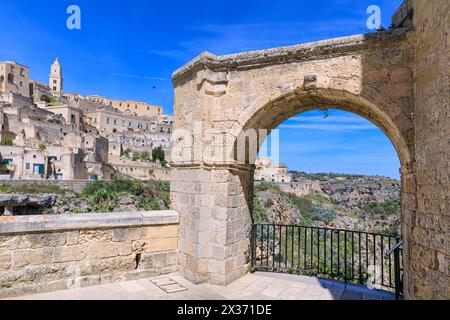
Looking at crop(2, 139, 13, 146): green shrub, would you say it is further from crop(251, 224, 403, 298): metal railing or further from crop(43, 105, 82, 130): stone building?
crop(251, 224, 403, 298): metal railing

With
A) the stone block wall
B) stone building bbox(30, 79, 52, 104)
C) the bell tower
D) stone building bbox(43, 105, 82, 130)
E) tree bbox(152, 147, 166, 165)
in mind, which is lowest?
the stone block wall

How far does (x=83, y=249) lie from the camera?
14.7ft

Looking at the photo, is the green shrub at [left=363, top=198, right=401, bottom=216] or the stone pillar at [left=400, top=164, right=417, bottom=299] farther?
the green shrub at [left=363, top=198, right=401, bottom=216]

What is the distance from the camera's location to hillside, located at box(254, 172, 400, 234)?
80.3 ft

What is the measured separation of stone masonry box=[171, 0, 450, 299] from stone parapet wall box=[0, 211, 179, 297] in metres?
0.44

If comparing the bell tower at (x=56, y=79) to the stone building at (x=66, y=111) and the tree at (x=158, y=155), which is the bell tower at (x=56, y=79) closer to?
the stone building at (x=66, y=111)

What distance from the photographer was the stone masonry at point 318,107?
3.06m

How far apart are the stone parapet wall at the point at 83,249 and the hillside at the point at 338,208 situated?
15.6 meters

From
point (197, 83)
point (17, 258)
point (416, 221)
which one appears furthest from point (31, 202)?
point (416, 221)

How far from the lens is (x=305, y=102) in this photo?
16.1 feet

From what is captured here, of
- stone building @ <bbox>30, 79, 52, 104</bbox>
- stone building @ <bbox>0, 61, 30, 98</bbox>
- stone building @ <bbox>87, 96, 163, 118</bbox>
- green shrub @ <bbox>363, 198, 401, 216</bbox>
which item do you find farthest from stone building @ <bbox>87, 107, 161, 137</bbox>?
green shrub @ <bbox>363, 198, 401, 216</bbox>

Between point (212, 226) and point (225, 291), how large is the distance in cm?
97
